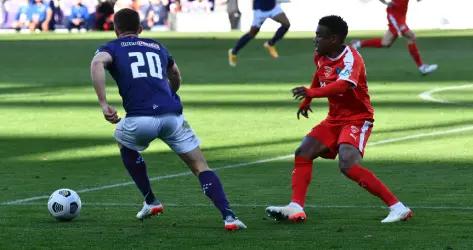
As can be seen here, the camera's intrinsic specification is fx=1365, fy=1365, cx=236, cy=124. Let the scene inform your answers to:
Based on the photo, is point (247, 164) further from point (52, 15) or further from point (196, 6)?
point (196, 6)

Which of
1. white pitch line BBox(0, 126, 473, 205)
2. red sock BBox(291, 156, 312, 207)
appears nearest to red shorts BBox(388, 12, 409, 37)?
white pitch line BBox(0, 126, 473, 205)

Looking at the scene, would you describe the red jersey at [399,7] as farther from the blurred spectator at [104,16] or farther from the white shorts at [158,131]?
the blurred spectator at [104,16]

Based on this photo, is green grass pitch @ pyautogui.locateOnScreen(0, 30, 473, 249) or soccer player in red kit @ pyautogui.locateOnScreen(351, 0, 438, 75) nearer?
green grass pitch @ pyautogui.locateOnScreen(0, 30, 473, 249)

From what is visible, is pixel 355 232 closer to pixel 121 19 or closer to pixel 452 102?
pixel 121 19

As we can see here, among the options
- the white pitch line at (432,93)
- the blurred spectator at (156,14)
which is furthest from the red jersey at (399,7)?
the blurred spectator at (156,14)

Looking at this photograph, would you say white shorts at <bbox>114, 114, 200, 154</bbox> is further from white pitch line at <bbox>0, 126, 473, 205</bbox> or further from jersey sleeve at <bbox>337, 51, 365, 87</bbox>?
white pitch line at <bbox>0, 126, 473, 205</bbox>

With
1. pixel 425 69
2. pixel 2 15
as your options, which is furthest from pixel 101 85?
pixel 2 15

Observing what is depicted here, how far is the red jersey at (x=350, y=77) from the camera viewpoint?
10.1 meters

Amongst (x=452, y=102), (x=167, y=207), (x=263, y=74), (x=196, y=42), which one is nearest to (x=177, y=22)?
(x=196, y=42)

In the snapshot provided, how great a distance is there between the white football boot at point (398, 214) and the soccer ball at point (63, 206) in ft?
7.64

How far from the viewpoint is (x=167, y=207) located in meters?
11.1

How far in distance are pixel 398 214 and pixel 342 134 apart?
754 millimetres

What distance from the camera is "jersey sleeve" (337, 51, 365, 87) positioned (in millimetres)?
10086

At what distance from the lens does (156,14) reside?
5916 centimetres
